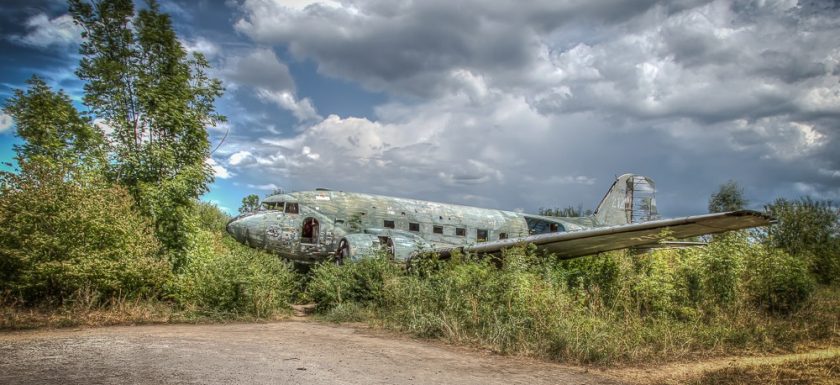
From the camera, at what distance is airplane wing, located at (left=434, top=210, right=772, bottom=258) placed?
376 inches

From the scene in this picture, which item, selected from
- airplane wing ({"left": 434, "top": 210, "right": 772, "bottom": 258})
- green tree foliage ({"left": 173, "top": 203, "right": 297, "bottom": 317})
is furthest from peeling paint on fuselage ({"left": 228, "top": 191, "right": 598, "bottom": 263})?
airplane wing ({"left": 434, "top": 210, "right": 772, "bottom": 258})

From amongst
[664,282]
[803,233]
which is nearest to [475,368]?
[664,282]

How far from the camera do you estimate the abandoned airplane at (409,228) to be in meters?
11.3

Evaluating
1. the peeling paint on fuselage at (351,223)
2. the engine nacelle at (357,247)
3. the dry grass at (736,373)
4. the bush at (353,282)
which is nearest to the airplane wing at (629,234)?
the bush at (353,282)

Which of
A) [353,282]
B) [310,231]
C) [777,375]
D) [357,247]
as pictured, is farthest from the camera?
[310,231]

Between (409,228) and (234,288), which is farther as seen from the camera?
(409,228)

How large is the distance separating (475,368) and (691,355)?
4366 millimetres

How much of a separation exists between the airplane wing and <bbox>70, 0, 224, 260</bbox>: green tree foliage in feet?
26.2

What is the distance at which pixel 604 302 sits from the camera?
1170 cm

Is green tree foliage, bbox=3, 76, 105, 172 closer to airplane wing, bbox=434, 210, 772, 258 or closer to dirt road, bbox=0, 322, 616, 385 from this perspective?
dirt road, bbox=0, 322, 616, 385

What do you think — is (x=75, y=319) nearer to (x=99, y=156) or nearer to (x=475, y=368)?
(x=99, y=156)

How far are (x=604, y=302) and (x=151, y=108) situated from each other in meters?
14.1

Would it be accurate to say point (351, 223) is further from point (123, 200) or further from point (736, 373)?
point (736, 373)

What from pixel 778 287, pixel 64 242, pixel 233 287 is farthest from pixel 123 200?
pixel 778 287
